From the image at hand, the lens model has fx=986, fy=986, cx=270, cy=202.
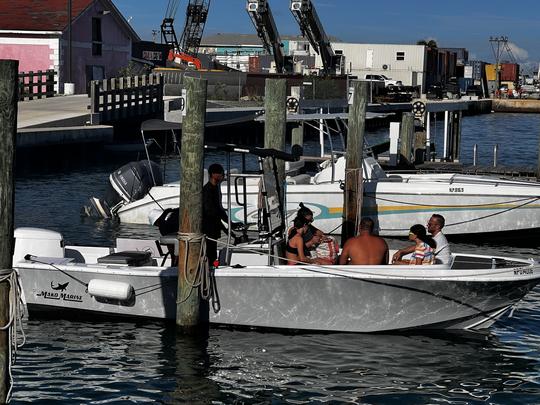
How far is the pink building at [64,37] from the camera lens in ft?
161

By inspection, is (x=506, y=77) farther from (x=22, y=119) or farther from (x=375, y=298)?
(x=375, y=298)

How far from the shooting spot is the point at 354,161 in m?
19.2

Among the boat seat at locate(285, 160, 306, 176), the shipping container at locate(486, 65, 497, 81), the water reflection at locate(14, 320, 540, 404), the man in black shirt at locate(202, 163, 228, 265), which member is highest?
the shipping container at locate(486, 65, 497, 81)

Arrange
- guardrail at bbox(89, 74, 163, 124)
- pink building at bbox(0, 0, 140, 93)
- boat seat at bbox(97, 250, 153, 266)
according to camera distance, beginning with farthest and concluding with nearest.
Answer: pink building at bbox(0, 0, 140, 93), guardrail at bbox(89, 74, 163, 124), boat seat at bbox(97, 250, 153, 266)

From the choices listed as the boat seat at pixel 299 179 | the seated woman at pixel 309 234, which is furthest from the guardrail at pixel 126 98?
the seated woman at pixel 309 234

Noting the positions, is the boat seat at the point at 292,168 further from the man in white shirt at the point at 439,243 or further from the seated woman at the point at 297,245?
the man in white shirt at the point at 439,243

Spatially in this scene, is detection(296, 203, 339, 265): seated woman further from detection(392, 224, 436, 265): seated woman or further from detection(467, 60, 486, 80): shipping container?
detection(467, 60, 486, 80): shipping container

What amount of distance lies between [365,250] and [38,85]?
33178mm

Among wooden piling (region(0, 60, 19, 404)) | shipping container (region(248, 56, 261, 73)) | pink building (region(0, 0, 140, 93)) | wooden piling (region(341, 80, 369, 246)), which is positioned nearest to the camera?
wooden piling (region(0, 60, 19, 404))

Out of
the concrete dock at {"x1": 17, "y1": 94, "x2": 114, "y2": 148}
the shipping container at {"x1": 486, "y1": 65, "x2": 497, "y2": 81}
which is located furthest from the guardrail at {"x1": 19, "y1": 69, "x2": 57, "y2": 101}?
the shipping container at {"x1": 486, "y1": 65, "x2": 497, "y2": 81}

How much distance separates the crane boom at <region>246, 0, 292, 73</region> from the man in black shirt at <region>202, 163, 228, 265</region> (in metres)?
52.6

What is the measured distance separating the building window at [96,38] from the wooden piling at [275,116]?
3684 cm

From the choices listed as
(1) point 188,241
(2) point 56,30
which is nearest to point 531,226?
(1) point 188,241

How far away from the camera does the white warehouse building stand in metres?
96.3
